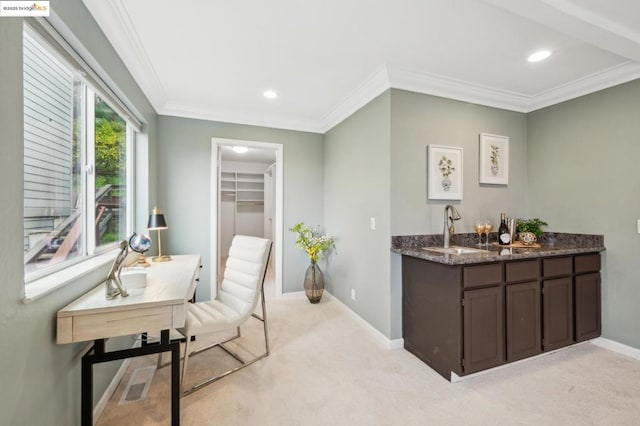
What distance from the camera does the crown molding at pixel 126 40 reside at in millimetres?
1624

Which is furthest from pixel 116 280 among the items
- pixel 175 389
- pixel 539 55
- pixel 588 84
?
pixel 588 84

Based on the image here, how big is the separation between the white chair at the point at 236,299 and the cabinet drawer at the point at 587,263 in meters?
2.72

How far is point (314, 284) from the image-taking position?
11.9 ft

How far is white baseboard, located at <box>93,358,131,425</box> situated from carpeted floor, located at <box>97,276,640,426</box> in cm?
3

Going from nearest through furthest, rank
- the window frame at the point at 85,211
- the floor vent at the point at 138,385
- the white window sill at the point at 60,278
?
the white window sill at the point at 60,278, the window frame at the point at 85,211, the floor vent at the point at 138,385

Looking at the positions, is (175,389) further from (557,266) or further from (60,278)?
(557,266)

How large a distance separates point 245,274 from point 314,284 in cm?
153

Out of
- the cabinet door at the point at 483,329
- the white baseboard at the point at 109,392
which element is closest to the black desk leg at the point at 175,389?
the white baseboard at the point at 109,392

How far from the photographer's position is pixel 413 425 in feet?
5.24

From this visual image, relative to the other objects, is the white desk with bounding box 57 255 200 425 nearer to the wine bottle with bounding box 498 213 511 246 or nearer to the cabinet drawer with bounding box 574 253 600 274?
the wine bottle with bounding box 498 213 511 246

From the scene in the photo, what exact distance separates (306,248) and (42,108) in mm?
2778

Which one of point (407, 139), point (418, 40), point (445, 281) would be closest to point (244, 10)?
point (418, 40)

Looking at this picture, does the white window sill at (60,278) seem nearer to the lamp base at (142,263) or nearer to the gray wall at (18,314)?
the gray wall at (18,314)

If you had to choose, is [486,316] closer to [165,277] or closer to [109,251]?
[165,277]
